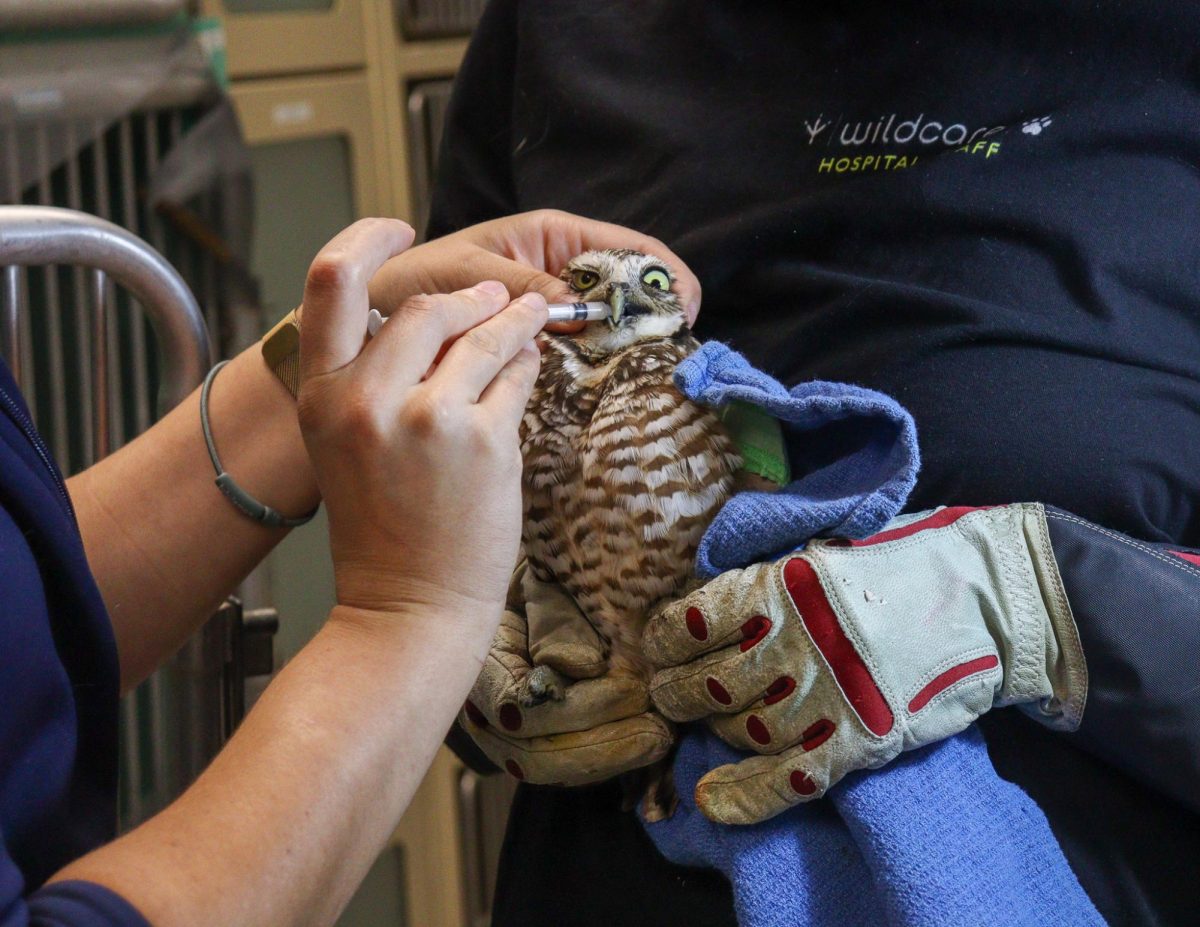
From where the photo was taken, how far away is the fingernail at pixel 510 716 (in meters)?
0.80

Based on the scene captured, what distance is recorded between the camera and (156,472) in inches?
37.2

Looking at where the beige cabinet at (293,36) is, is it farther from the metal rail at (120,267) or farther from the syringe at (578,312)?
the syringe at (578,312)

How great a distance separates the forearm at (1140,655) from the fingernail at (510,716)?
387 millimetres

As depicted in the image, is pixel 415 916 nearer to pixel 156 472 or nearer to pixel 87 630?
pixel 156 472

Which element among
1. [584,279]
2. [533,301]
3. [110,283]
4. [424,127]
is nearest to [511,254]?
[584,279]

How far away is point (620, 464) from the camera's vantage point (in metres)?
0.80

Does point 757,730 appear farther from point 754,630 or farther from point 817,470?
point 817,470

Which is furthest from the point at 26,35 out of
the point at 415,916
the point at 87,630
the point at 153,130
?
the point at 415,916

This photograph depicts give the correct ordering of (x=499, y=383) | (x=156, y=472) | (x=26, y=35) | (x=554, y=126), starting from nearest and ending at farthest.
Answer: (x=499, y=383) < (x=156, y=472) < (x=554, y=126) < (x=26, y=35)

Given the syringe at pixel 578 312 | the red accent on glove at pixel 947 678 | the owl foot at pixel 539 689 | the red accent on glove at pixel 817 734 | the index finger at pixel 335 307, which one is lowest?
the owl foot at pixel 539 689

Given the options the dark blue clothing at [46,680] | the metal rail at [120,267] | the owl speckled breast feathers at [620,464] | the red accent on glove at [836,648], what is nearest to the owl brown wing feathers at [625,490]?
the owl speckled breast feathers at [620,464]

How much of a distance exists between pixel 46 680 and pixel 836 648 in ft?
1.56

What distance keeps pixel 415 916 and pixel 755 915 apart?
1.94 meters

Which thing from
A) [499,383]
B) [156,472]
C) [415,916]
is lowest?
[415,916]
